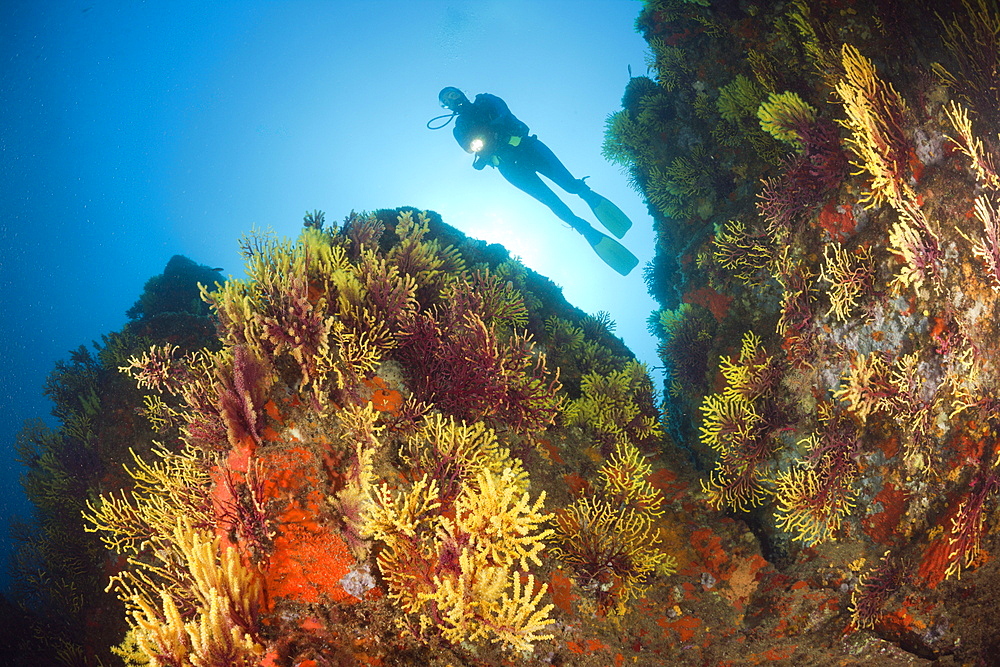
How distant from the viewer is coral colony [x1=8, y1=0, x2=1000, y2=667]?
9.28 feet

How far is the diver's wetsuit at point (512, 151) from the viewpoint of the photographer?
37.9 ft

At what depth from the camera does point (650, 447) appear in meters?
5.57

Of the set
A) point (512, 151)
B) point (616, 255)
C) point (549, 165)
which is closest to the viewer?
point (616, 255)

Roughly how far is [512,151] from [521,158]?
34 centimetres

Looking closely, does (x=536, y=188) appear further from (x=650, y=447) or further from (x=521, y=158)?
(x=650, y=447)

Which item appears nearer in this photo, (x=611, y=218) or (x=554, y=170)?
(x=611, y=218)

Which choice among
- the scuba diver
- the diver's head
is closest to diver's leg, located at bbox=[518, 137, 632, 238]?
the scuba diver

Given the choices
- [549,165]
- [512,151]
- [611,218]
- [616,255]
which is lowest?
[616,255]

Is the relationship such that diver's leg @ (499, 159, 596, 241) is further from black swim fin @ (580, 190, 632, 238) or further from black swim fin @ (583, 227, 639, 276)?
black swim fin @ (583, 227, 639, 276)

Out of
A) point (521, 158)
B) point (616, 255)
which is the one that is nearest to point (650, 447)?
point (616, 255)

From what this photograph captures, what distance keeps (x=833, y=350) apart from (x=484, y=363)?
3556 mm

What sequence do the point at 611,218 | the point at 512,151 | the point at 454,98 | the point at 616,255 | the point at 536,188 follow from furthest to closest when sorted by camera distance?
the point at 536,188 < the point at 512,151 < the point at 454,98 < the point at 611,218 < the point at 616,255

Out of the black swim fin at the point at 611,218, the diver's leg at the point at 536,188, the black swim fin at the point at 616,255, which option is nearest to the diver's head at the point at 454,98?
the diver's leg at the point at 536,188

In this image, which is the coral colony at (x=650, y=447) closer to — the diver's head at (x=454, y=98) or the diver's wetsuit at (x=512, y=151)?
the diver's wetsuit at (x=512, y=151)
